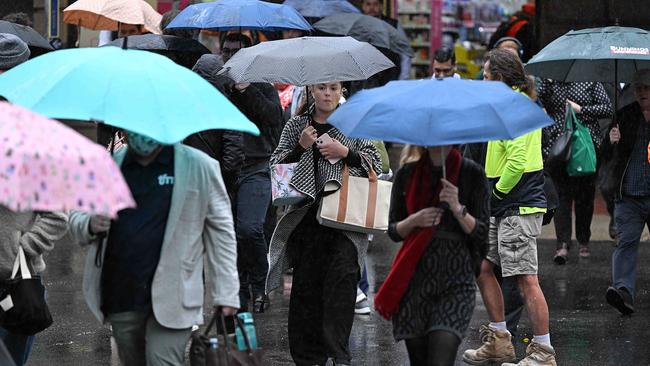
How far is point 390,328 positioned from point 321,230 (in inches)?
67.9

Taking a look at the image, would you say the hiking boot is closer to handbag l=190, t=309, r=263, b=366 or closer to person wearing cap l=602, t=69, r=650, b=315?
person wearing cap l=602, t=69, r=650, b=315

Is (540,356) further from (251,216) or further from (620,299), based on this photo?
(251,216)

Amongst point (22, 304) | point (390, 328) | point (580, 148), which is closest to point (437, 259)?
point (22, 304)

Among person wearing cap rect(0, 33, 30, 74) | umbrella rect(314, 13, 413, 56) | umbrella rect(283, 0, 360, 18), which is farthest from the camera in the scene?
umbrella rect(283, 0, 360, 18)

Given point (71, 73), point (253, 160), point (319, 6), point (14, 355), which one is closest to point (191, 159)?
point (71, 73)

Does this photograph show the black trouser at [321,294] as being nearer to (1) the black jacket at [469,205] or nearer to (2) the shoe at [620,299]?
(1) the black jacket at [469,205]

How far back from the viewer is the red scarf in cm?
607

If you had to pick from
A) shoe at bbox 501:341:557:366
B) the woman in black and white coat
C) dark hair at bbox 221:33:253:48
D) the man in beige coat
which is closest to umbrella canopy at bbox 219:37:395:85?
the woman in black and white coat

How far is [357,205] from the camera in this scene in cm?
755

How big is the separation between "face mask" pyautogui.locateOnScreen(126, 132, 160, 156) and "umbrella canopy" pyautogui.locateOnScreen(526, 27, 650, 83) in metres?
4.38

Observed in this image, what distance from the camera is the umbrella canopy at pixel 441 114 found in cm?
567

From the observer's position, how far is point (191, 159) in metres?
5.56

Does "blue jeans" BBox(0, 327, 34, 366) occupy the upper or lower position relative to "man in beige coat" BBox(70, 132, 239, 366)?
lower

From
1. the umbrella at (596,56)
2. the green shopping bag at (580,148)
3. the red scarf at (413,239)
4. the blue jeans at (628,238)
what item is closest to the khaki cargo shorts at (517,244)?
the umbrella at (596,56)
